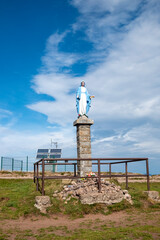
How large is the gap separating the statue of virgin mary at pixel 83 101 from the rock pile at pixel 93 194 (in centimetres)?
726

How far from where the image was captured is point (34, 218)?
29.1ft

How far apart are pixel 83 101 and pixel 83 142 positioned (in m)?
3.25

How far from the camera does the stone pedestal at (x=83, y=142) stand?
16000 mm

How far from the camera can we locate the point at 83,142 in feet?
54.0

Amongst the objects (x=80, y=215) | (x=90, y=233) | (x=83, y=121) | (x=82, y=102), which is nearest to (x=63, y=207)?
(x=80, y=215)

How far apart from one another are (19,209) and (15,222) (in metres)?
1.10

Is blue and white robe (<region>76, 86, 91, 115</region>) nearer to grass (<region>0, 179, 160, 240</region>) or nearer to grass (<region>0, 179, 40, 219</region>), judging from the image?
grass (<region>0, 179, 160, 240</region>)

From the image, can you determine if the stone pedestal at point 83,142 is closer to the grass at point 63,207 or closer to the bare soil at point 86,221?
the grass at point 63,207

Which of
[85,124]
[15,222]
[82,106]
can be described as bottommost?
[15,222]

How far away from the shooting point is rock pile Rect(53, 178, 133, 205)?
32.4 feet

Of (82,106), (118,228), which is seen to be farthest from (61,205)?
(82,106)

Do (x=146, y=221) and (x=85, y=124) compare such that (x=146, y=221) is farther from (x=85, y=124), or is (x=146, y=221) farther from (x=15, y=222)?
(x=85, y=124)

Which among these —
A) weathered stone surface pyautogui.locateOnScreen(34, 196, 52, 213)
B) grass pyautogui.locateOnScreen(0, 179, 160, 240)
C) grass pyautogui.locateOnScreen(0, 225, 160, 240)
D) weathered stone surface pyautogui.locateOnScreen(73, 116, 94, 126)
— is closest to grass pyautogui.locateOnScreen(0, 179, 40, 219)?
grass pyautogui.locateOnScreen(0, 179, 160, 240)

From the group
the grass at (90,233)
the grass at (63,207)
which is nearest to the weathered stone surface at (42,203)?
the grass at (63,207)
